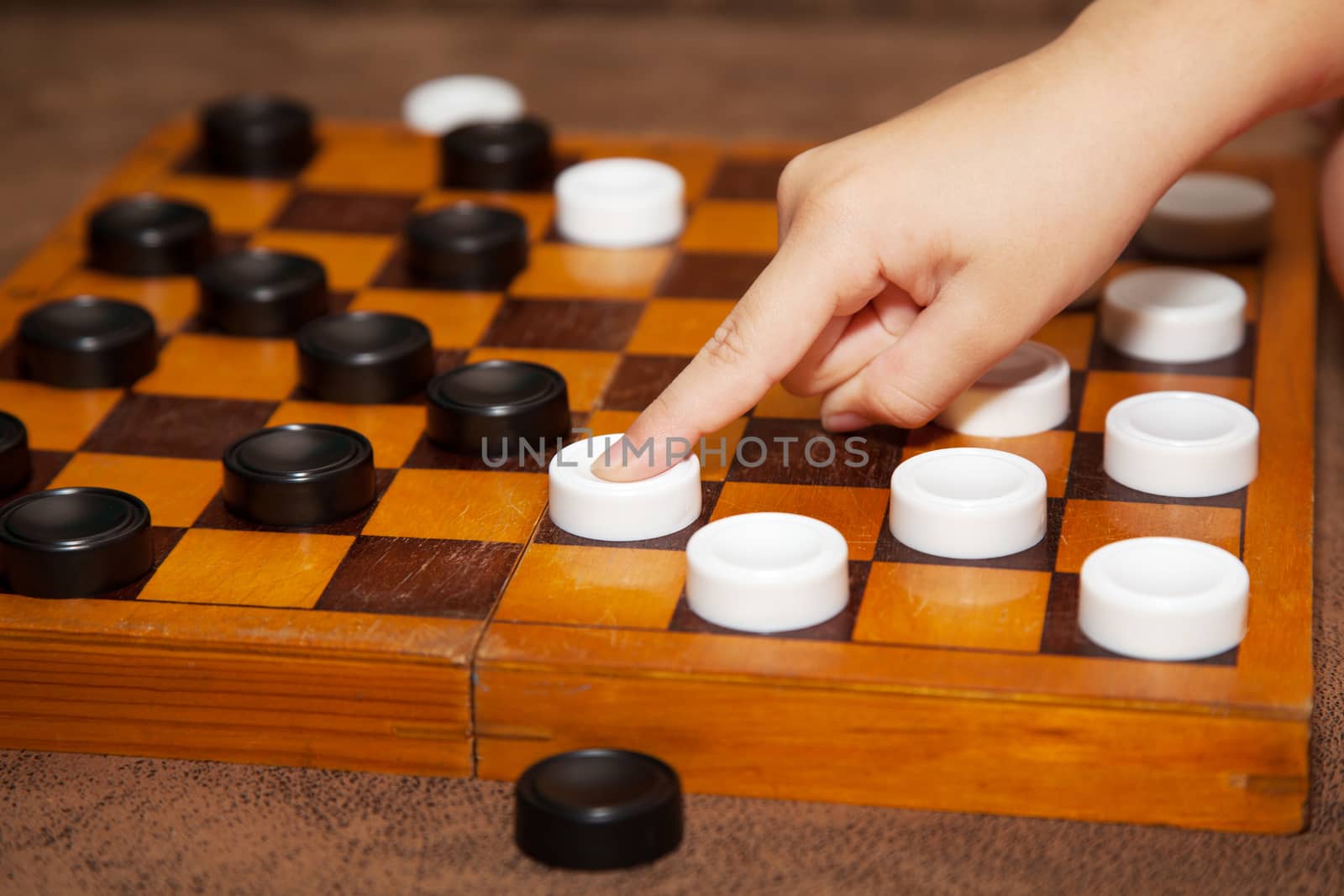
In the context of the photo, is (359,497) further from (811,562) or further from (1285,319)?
(1285,319)

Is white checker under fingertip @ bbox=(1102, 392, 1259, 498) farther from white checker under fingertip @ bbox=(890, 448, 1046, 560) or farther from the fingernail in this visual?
the fingernail

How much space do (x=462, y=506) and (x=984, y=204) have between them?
480 mm

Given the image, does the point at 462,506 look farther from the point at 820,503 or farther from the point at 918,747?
the point at 918,747

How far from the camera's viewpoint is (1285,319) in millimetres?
1705

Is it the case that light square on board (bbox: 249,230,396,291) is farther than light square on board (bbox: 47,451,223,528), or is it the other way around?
light square on board (bbox: 249,230,396,291)

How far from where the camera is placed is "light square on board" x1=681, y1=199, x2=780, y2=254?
1.91 meters

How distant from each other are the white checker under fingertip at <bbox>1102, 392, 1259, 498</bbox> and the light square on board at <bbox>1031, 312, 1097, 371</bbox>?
0.66ft

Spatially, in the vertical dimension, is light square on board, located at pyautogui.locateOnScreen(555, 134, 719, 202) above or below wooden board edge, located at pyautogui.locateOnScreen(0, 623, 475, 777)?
above

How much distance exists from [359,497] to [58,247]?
775mm

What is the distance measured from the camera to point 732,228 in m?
1.96

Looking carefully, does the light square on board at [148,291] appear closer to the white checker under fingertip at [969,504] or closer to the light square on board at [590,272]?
the light square on board at [590,272]

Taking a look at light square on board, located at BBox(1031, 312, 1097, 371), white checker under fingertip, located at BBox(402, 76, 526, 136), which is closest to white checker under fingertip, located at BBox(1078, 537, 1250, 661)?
light square on board, located at BBox(1031, 312, 1097, 371)

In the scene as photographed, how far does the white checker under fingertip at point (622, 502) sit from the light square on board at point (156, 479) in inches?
12.3

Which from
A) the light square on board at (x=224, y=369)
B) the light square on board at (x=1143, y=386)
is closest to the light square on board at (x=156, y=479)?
the light square on board at (x=224, y=369)
